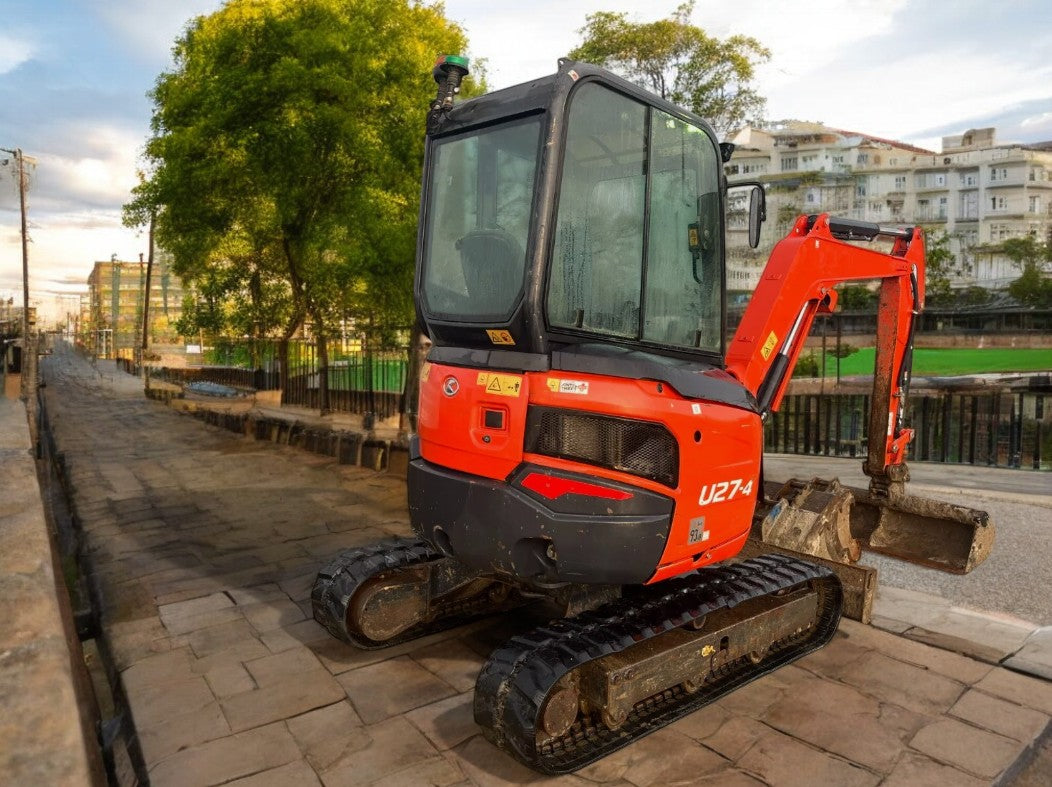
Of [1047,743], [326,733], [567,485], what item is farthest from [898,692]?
[326,733]

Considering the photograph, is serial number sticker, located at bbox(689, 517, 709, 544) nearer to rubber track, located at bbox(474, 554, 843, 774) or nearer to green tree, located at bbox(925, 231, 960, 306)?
rubber track, located at bbox(474, 554, 843, 774)

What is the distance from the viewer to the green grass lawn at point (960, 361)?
96.9ft

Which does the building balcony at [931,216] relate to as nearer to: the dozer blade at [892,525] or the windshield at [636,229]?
the dozer blade at [892,525]

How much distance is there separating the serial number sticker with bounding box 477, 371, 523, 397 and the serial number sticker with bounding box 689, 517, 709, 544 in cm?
104

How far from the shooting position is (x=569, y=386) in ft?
10.5

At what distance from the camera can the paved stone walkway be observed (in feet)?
10.3

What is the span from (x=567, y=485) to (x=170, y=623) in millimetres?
3127

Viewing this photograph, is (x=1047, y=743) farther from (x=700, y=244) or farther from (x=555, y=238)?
(x=555, y=238)

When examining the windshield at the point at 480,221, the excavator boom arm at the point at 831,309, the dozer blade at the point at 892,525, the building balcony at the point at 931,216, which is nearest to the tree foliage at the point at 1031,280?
the building balcony at the point at 931,216

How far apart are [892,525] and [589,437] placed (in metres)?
3.08

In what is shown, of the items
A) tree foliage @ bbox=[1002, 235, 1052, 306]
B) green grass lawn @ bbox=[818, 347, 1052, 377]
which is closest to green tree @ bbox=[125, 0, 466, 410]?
green grass lawn @ bbox=[818, 347, 1052, 377]

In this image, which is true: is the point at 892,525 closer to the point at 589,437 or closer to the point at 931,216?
the point at 589,437

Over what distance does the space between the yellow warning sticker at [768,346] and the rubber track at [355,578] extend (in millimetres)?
2197

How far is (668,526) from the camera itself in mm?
3324
